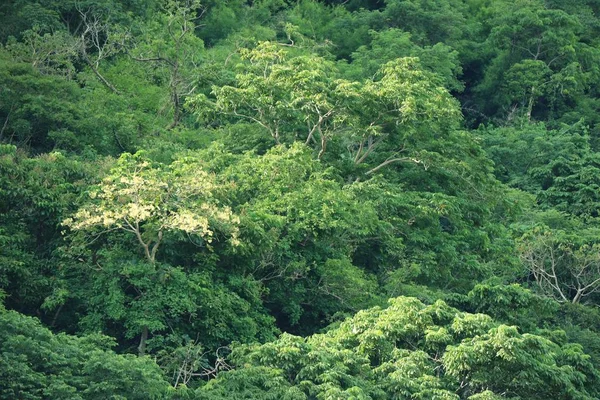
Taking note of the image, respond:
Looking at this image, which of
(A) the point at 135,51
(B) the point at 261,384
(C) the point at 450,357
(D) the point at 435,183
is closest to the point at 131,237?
(B) the point at 261,384

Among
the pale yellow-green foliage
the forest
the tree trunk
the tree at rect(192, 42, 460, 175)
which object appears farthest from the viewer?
the tree at rect(192, 42, 460, 175)

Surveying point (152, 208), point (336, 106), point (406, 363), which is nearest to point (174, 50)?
→ point (336, 106)

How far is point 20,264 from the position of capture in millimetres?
19484

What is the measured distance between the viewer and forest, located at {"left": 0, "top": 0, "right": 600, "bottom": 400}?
18406mm

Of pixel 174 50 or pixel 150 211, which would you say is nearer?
pixel 150 211

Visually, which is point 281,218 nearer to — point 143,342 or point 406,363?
point 143,342

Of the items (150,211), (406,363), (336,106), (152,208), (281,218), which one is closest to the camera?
(406,363)

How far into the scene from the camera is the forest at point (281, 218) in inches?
725

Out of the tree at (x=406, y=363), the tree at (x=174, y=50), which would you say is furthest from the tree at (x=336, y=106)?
the tree at (x=406, y=363)

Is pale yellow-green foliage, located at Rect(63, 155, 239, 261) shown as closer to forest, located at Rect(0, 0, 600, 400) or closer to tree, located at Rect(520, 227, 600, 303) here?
forest, located at Rect(0, 0, 600, 400)

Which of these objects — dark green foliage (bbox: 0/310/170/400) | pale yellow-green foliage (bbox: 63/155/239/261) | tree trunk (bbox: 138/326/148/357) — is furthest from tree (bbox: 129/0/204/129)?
dark green foliage (bbox: 0/310/170/400)

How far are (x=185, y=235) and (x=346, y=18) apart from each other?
23280 mm

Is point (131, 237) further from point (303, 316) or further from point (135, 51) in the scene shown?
point (135, 51)

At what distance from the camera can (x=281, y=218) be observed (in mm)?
21406
